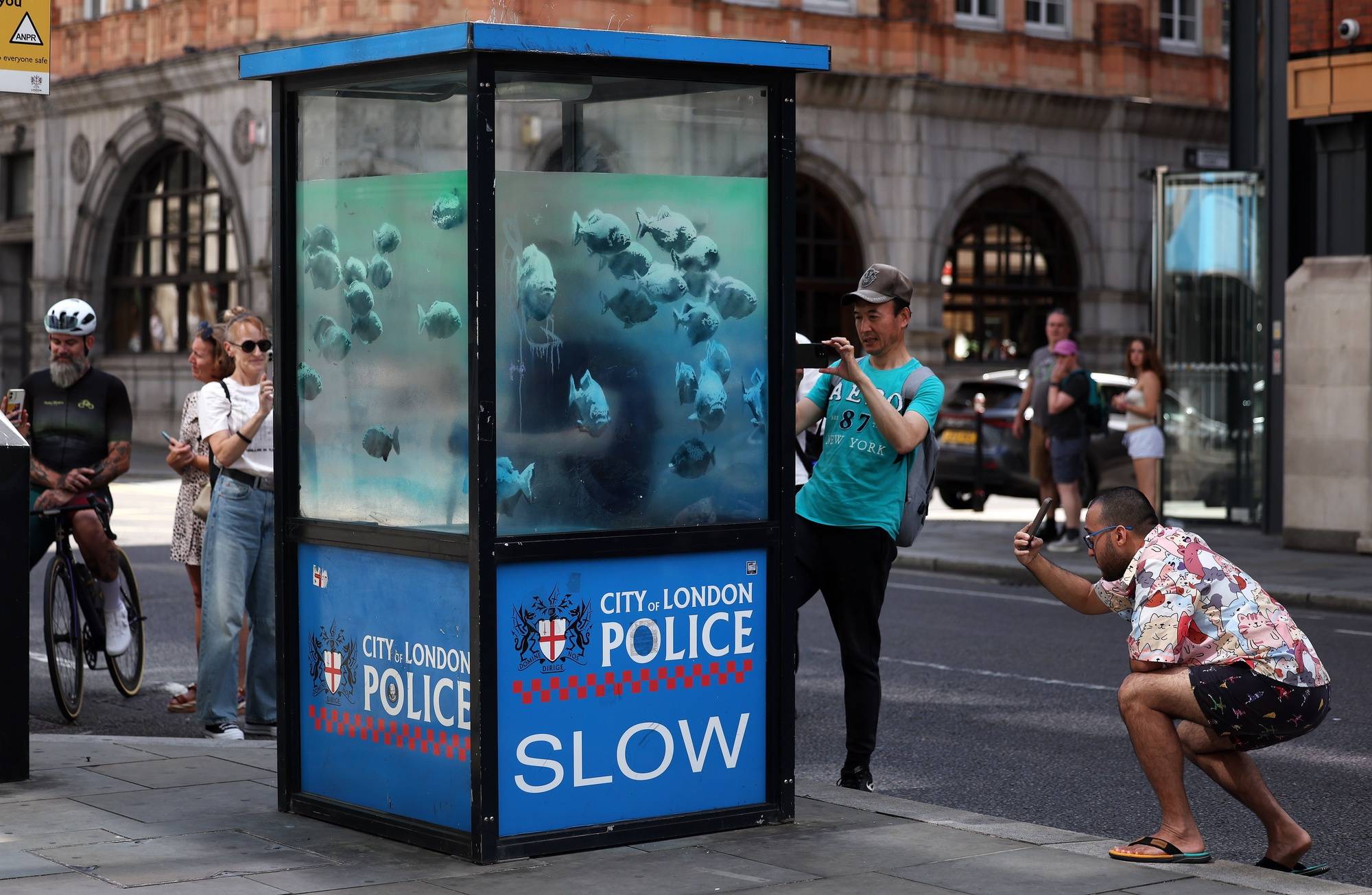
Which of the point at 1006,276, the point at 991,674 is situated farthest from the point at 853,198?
the point at 991,674

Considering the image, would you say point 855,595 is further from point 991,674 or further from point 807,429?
point 991,674

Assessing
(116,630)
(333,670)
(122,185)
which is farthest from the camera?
(122,185)

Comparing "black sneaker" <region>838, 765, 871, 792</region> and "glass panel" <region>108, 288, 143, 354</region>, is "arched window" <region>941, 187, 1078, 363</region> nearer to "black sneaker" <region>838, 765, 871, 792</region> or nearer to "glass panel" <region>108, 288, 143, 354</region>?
"glass panel" <region>108, 288, 143, 354</region>

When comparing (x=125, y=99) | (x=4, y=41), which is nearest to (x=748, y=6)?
(x=125, y=99)

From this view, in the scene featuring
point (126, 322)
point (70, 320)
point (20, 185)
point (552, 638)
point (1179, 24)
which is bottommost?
point (552, 638)

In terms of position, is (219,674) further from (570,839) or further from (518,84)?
(518,84)

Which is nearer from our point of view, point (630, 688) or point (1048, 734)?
point (630, 688)

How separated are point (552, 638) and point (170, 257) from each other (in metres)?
30.0

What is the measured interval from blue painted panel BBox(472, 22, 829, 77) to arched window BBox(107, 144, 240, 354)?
88.1 feet

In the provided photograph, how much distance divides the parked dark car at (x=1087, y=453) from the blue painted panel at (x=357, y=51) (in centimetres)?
1410

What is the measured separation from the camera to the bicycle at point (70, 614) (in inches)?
359

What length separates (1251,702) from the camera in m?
5.77

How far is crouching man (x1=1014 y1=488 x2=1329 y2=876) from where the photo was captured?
228 inches

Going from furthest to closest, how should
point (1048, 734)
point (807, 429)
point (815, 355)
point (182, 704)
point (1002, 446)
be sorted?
point (1002, 446), point (182, 704), point (1048, 734), point (807, 429), point (815, 355)
